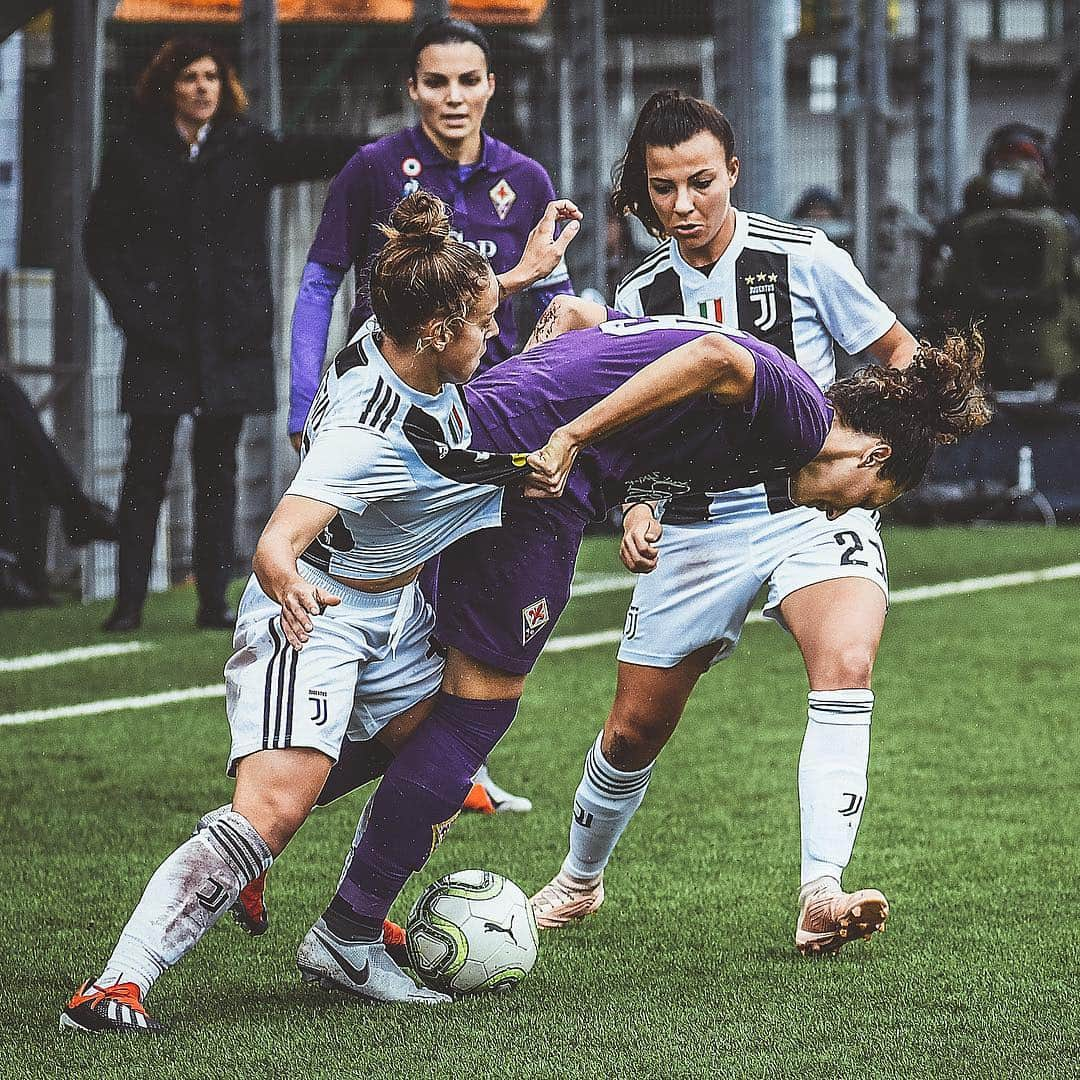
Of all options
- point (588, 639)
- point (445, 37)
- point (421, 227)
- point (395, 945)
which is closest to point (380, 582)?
point (421, 227)

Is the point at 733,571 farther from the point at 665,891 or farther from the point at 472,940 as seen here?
the point at 472,940

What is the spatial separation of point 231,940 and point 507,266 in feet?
6.20

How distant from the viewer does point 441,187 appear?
4852 millimetres

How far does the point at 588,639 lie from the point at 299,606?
524 cm

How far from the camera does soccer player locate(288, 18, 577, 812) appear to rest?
4.80 meters

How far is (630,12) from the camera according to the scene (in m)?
11.8

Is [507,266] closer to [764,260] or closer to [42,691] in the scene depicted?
[764,260]

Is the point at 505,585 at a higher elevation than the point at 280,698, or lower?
higher

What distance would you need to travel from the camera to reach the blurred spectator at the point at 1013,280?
1227 cm

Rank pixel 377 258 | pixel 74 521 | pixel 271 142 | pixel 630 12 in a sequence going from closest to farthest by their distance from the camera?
pixel 377 258, pixel 271 142, pixel 74 521, pixel 630 12

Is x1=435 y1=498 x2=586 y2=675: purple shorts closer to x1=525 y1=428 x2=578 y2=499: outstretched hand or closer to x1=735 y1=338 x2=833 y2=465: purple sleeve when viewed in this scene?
x1=525 y1=428 x2=578 y2=499: outstretched hand

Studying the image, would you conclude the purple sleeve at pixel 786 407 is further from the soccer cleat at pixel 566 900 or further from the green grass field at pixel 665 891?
the soccer cleat at pixel 566 900

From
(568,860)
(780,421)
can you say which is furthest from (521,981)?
(780,421)

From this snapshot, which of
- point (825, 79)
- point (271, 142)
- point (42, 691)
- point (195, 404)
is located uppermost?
point (825, 79)
